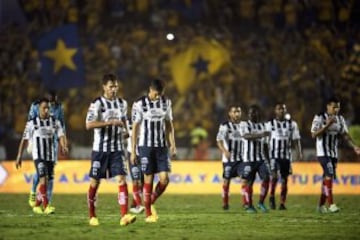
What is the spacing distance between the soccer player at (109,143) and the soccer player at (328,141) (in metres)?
5.04

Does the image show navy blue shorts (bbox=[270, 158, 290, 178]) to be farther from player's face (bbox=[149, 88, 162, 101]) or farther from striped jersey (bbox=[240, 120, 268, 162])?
player's face (bbox=[149, 88, 162, 101])

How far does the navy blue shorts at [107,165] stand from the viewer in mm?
A: 12055

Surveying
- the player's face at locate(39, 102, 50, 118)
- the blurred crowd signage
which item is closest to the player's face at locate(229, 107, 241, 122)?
the player's face at locate(39, 102, 50, 118)

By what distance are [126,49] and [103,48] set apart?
0.84m

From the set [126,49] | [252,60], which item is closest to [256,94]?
[252,60]

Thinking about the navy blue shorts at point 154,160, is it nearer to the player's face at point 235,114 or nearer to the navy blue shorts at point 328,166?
the navy blue shorts at point 328,166

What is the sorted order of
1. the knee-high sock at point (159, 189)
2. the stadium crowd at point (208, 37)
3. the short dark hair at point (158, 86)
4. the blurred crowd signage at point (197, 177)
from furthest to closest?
the stadium crowd at point (208, 37)
the blurred crowd signage at point (197, 177)
the knee-high sock at point (159, 189)
the short dark hair at point (158, 86)

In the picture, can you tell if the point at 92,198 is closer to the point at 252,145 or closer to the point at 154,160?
the point at 154,160

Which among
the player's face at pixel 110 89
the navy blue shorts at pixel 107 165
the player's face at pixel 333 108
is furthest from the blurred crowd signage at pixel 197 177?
the player's face at pixel 110 89

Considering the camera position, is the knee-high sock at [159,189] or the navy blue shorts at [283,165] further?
the navy blue shorts at [283,165]

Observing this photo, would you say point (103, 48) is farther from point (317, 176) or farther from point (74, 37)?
point (317, 176)

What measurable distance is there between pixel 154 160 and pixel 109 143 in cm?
122

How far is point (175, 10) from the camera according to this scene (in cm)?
3172

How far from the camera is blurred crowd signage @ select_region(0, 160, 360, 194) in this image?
22.8 metres
